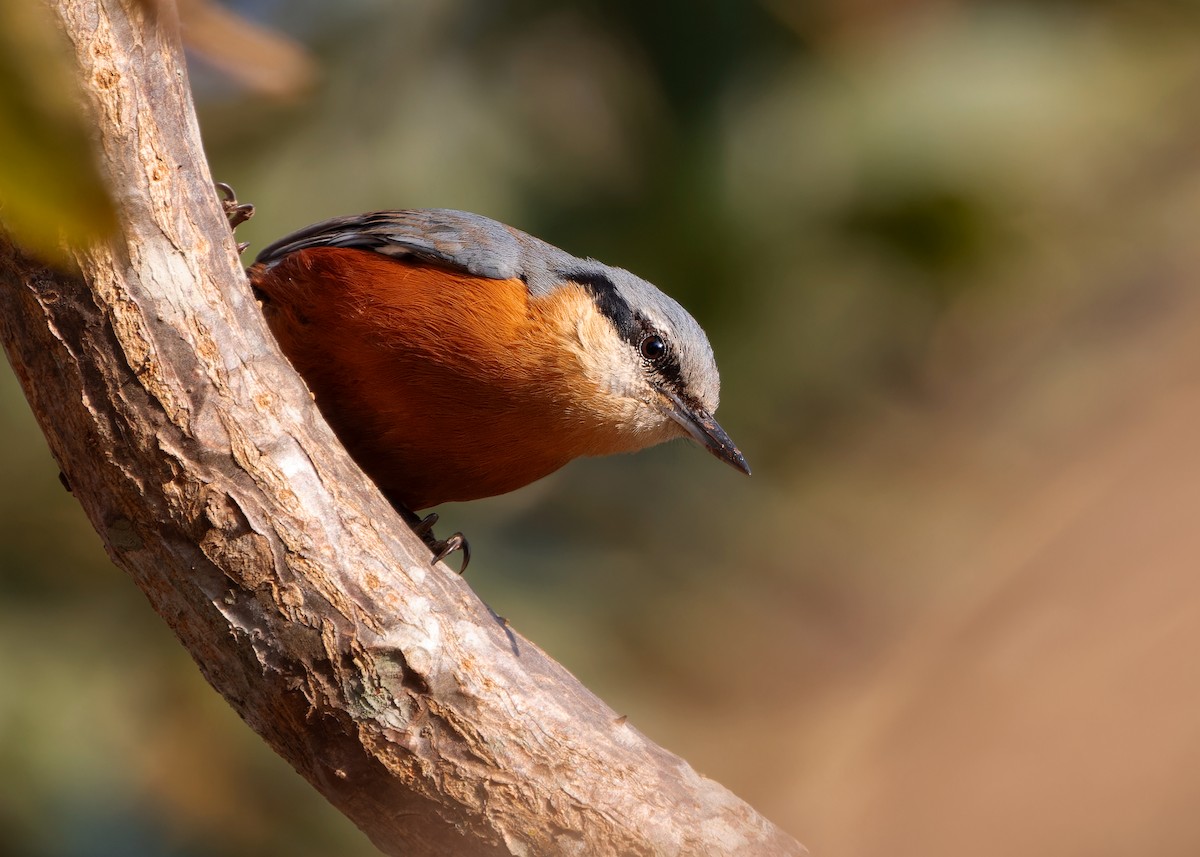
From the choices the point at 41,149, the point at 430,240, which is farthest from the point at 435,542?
the point at 41,149

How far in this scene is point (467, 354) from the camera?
158 inches

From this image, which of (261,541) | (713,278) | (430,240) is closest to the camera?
(261,541)

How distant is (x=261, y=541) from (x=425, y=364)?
1173 mm

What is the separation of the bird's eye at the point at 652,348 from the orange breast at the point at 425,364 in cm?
40

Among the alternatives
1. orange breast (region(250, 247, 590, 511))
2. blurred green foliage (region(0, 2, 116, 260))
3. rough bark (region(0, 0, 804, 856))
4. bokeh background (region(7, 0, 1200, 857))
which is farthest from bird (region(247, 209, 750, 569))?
blurred green foliage (region(0, 2, 116, 260))

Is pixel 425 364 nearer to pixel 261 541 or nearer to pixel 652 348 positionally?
pixel 652 348

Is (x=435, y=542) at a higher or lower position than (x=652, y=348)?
lower

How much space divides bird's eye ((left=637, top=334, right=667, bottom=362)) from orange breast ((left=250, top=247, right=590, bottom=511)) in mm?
397

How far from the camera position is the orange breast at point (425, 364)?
13.0ft

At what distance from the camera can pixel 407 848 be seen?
10.4 ft

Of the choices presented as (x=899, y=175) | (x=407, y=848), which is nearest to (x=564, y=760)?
(x=407, y=848)

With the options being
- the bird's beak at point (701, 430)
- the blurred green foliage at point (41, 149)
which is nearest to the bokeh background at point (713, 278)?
the bird's beak at point (701, 430)

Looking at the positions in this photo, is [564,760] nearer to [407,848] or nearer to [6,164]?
[407,848]

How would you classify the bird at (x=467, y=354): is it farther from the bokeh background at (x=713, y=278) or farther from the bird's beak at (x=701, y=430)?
the bokeh background at (x=713, y=278)
